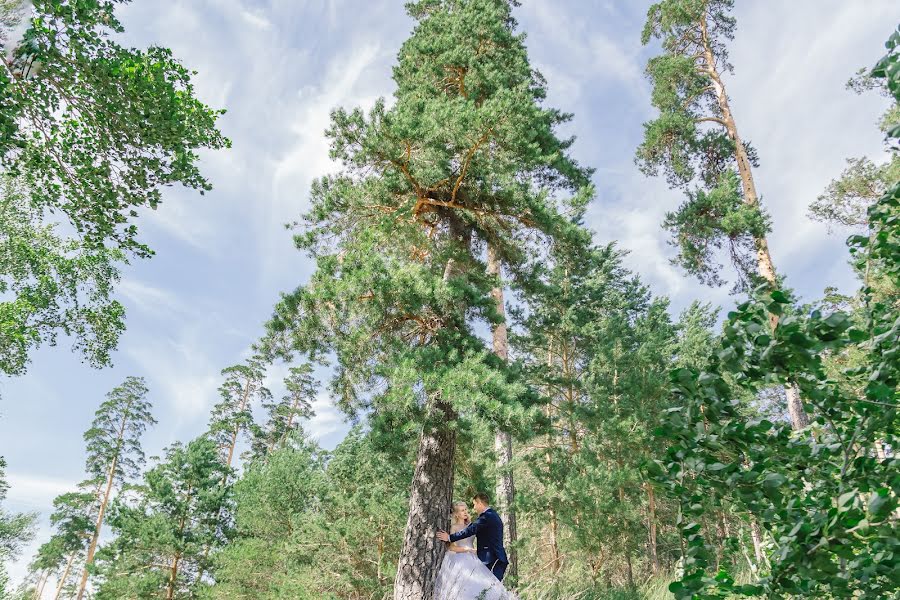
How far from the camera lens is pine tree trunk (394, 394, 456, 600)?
557cm

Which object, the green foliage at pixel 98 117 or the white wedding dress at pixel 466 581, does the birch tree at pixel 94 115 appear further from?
the white wedding dress at pixel 466 581

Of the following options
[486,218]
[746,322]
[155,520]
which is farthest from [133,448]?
[746,322]

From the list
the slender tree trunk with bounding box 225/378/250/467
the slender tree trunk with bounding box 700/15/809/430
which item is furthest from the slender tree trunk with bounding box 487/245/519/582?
the slender tree trunk with bounding box 225/378/250/467

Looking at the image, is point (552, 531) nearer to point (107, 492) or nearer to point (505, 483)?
point (505, 483)

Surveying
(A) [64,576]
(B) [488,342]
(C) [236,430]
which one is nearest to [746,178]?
(B) [488,342]

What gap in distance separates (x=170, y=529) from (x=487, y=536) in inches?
582

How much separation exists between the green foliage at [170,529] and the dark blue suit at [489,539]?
518 inches

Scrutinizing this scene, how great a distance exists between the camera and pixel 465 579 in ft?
17.2

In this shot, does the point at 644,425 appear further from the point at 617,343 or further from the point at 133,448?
the point at 133,448

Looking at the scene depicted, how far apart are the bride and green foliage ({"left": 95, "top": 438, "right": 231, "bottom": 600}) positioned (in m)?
12.9

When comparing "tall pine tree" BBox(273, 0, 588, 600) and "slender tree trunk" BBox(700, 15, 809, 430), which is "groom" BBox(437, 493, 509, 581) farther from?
"slender tree trunk" BBox(700, 15, 809, 430)

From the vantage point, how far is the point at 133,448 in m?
27.7

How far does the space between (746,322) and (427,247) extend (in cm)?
627

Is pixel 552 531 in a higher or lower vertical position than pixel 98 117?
lower
